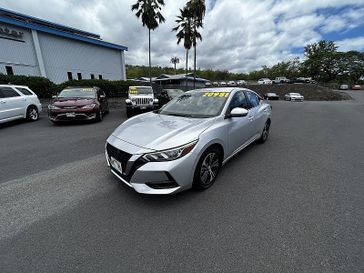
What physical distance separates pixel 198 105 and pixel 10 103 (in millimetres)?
8144

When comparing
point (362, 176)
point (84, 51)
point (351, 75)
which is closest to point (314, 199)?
point (362, 176)

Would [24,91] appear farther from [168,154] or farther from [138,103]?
[168,154]

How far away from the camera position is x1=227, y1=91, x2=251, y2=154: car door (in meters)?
3.45

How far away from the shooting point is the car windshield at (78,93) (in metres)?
8.64

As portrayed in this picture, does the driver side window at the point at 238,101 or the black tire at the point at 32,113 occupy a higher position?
the driver side window at the point at 238,101

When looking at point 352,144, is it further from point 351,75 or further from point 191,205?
point 351,75

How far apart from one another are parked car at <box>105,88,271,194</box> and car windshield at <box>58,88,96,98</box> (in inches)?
249

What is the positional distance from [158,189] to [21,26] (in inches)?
850

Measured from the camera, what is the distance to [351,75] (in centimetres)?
5844

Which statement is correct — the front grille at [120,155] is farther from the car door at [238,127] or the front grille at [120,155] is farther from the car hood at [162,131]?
the car door at [238,127]

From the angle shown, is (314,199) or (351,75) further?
(351,75)

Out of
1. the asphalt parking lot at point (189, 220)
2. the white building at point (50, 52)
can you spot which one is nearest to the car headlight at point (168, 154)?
the asphalt parking lot at point (189, 220)

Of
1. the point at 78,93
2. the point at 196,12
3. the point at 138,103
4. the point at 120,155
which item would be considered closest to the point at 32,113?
the point at 78,93

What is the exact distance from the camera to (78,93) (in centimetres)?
888
